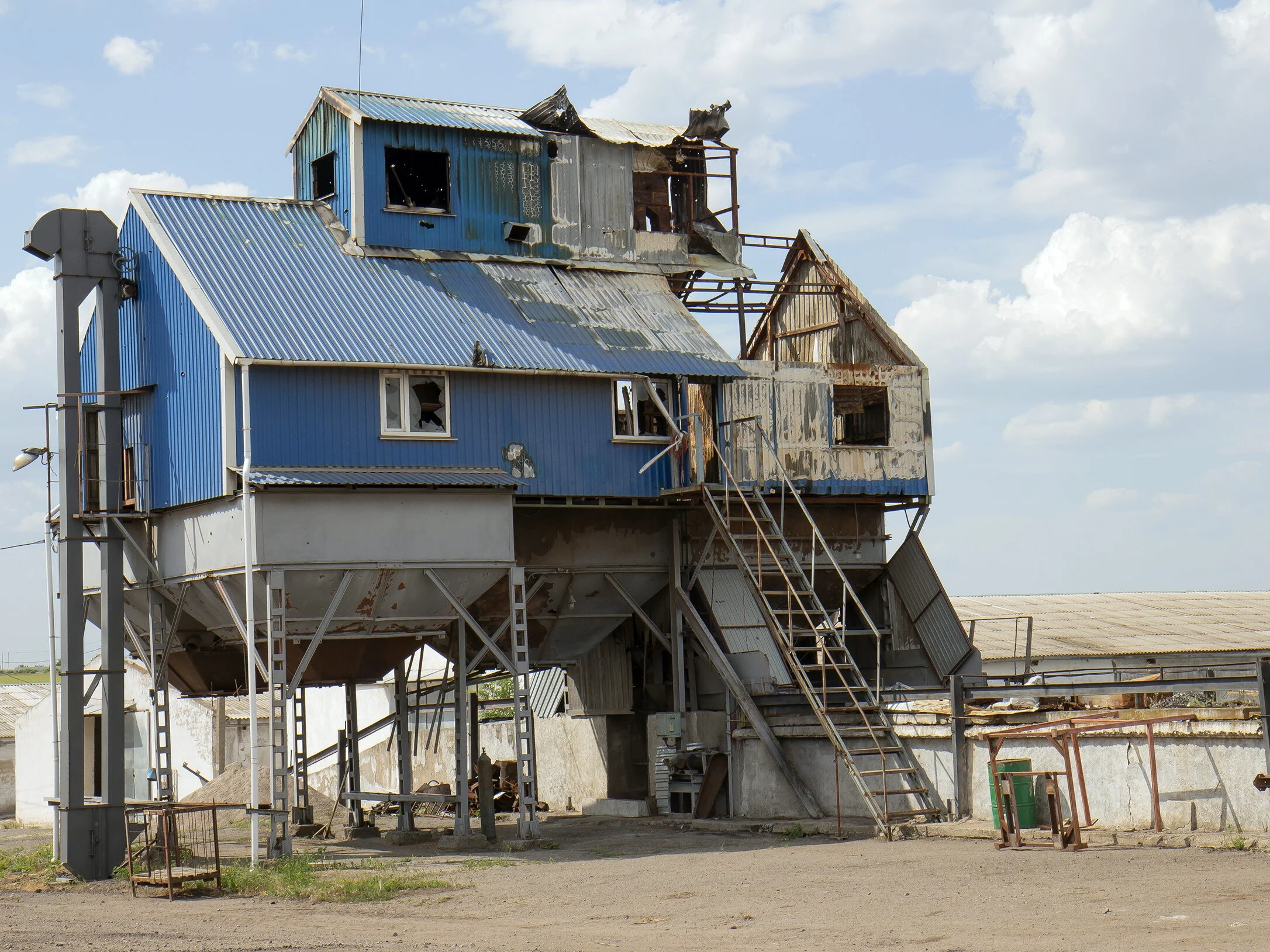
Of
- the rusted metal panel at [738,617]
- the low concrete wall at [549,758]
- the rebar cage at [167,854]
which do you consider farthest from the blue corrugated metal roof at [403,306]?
the low concrete wall at [549,758]

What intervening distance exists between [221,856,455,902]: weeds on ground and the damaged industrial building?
2.03 meters

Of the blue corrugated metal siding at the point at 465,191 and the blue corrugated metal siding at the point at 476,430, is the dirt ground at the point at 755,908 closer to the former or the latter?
the blue corrugated metal siding at the point at 476,430

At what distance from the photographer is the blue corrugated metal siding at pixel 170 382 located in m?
25.9

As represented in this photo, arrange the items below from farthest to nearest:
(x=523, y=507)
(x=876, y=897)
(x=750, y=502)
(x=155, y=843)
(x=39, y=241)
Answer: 1. (x=750, y=502)
2. (x=523, y=507)
3. (x=39, y=241)
4. (x=155, y=843)
5. (x=876, y=897)

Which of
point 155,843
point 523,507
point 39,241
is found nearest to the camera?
point 155,843

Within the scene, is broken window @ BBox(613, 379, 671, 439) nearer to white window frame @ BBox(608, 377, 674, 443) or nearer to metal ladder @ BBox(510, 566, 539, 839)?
white window frame @ BBox(608, 377, 674, 443)

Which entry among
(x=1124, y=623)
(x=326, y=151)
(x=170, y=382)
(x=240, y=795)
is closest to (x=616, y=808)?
(x=240, y=795)

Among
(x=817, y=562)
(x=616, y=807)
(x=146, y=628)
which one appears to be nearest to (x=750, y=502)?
(x=817, y=562)

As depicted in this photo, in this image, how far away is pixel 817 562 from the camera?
31141 mm

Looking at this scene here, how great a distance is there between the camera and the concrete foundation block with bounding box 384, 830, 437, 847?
27.2 m

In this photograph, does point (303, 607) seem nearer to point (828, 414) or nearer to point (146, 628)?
point (146, 628)

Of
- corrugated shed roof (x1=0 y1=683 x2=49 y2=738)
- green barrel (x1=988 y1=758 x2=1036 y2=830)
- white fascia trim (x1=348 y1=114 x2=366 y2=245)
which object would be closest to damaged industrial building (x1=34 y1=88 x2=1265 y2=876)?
white fascia trim (x1=348 y1=114 x2=366 y2=245)

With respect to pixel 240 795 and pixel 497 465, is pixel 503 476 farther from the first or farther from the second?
pixel 240 795

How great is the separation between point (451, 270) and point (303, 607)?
748 centimetres
